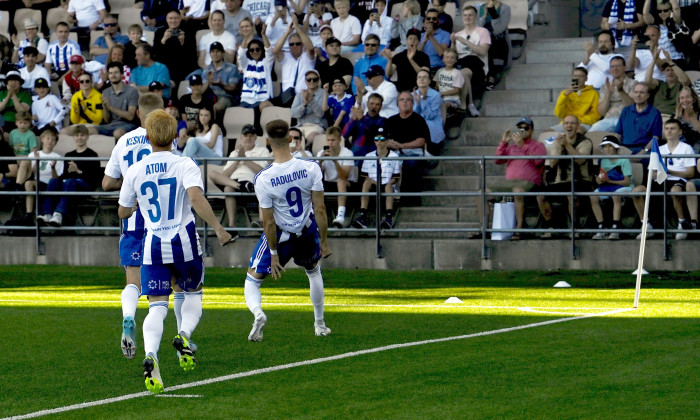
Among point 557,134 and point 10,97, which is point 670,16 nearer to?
point 557,134

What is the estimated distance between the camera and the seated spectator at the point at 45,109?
2164 centimetres

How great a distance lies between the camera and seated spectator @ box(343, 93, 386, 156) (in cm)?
1872

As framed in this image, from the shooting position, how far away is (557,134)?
1772 centimetres

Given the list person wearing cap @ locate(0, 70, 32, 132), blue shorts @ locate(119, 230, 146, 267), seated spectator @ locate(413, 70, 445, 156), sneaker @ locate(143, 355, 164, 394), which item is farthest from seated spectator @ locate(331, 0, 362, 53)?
sneaker @ locate(143, 355, 164, 394)

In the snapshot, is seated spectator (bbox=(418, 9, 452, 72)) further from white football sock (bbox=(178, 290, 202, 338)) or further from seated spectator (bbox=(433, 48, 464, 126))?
white football sock (bbox=(178, 290, 202, 338))

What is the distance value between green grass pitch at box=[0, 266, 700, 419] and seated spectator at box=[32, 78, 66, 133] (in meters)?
6.60

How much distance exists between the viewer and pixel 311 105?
65.1 feet

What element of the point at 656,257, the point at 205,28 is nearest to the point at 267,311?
the point at 656,257

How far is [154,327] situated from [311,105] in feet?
39.9

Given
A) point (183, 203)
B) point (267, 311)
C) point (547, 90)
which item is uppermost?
point (547, 90)

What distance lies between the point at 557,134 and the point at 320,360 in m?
9.37

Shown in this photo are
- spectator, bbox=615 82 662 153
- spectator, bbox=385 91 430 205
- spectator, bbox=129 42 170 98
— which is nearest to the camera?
spectator, bbox=615 82 662 153

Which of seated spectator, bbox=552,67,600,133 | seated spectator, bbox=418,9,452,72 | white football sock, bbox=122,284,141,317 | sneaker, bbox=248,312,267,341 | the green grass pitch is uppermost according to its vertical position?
seated spectator, bbox=418,9,452,72

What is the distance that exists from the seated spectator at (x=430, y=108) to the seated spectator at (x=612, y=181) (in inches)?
113
